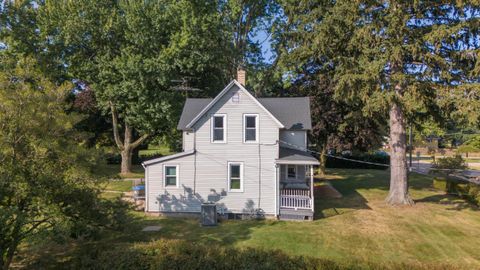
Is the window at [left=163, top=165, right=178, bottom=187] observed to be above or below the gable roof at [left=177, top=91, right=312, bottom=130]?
below

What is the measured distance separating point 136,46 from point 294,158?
16.1 m

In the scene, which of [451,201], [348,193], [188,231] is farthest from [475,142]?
[188,231]

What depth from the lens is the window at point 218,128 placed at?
17312 mm

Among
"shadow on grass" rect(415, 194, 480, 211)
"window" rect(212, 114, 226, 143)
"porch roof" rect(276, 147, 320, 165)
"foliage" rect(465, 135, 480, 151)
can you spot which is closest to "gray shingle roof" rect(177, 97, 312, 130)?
"porch roof" rect(276, 147, 320, 165)

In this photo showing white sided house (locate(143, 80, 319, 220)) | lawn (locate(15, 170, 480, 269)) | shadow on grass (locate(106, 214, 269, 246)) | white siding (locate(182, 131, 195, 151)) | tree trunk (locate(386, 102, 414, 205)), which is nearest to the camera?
lawn (locate(15, 170, 480, 269))

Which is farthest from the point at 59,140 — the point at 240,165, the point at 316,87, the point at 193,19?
the point at 316,87

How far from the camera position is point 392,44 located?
683 inches

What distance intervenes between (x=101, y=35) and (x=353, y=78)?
66.0ft

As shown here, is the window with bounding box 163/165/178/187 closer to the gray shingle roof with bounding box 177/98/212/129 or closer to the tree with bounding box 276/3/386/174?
the gray shingle roof with bounding box 177/98/212/129

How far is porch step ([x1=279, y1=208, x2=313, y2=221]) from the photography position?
1635 centimetres

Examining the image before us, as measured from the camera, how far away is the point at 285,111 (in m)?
20.6

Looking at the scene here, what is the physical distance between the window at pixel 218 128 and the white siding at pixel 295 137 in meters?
4.20

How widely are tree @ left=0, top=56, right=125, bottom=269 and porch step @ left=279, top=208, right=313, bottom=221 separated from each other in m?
9.92

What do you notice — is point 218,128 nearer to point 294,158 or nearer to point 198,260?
point 294,158
